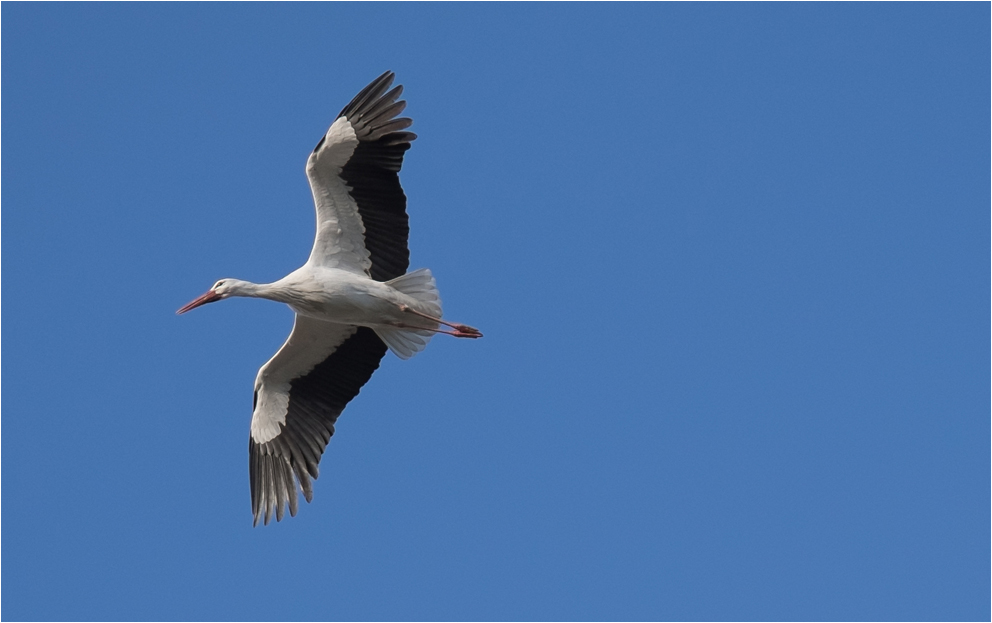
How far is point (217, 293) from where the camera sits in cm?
1155

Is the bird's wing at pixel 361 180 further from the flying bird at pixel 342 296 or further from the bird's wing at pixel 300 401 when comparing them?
the bird's wing at pixel 300 401

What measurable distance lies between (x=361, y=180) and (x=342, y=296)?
936 mm

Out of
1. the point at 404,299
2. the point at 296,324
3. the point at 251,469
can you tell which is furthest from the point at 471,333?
the point at 251,469

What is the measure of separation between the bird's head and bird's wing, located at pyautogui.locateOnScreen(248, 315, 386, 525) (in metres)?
0.75

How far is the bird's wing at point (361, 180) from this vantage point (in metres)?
11.0

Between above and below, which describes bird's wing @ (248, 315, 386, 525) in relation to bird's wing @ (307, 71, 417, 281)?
below

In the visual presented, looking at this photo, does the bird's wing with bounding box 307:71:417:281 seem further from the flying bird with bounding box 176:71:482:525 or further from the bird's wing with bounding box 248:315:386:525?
the bird's wing with bounding box 248:315:386:525

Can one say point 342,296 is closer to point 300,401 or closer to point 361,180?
point 361,180

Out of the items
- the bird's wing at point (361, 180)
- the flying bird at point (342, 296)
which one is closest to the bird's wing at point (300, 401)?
the flying bird at point (342, 296)

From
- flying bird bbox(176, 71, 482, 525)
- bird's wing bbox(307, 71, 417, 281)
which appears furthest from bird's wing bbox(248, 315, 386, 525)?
bird's wing bbox(307, 71, 417, 281)

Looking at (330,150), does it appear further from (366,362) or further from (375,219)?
(366,362)

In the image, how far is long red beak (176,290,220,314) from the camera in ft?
38.0

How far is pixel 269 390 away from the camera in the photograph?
12.4m

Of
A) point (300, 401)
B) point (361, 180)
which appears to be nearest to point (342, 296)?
point (361, 180)
